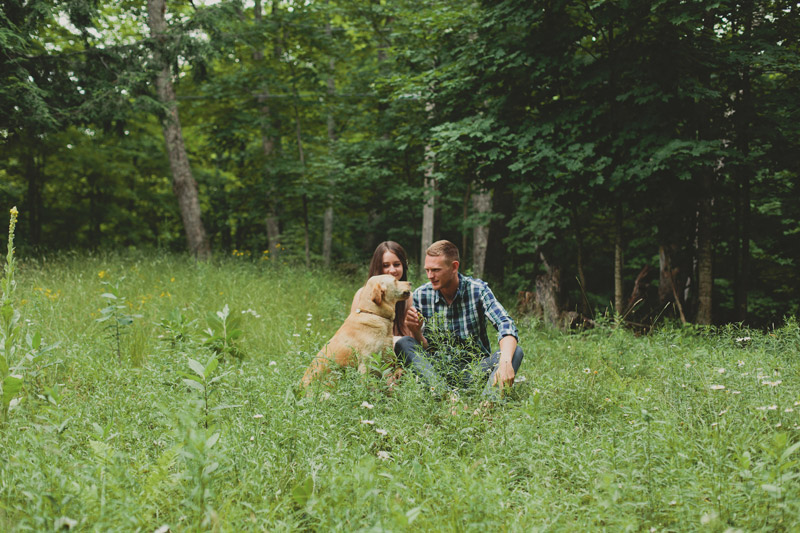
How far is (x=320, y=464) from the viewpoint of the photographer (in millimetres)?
2117

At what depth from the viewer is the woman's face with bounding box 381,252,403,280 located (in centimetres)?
422

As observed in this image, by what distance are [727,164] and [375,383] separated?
5.20m

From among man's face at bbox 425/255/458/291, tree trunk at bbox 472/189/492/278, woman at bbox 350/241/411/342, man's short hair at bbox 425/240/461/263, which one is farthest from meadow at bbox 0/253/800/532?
tree trunk at bbox 472/189/492/278

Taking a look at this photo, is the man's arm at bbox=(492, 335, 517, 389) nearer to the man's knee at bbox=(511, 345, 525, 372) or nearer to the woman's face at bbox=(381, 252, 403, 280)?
the man's knee at bbox=(511, 345, 525, 372)

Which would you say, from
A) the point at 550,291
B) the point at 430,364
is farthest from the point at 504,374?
the point at 550,291

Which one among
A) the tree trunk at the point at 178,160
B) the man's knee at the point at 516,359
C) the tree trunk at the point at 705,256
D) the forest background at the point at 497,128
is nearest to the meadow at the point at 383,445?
the man's knee at the point at 516,359

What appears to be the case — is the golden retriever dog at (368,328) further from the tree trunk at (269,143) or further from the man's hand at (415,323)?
the tree trunk at (269,143)

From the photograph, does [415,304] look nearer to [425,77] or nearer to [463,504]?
[463,504]

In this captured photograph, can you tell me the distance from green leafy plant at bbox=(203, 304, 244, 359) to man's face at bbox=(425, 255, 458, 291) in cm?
179

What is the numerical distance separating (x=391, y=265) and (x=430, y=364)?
4.39 feet

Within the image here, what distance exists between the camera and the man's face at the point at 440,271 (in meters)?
3.65

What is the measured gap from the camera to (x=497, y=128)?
6.46 m

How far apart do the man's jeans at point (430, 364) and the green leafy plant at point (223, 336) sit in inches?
59.9

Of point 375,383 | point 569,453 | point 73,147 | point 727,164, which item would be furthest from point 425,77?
point 73,147
